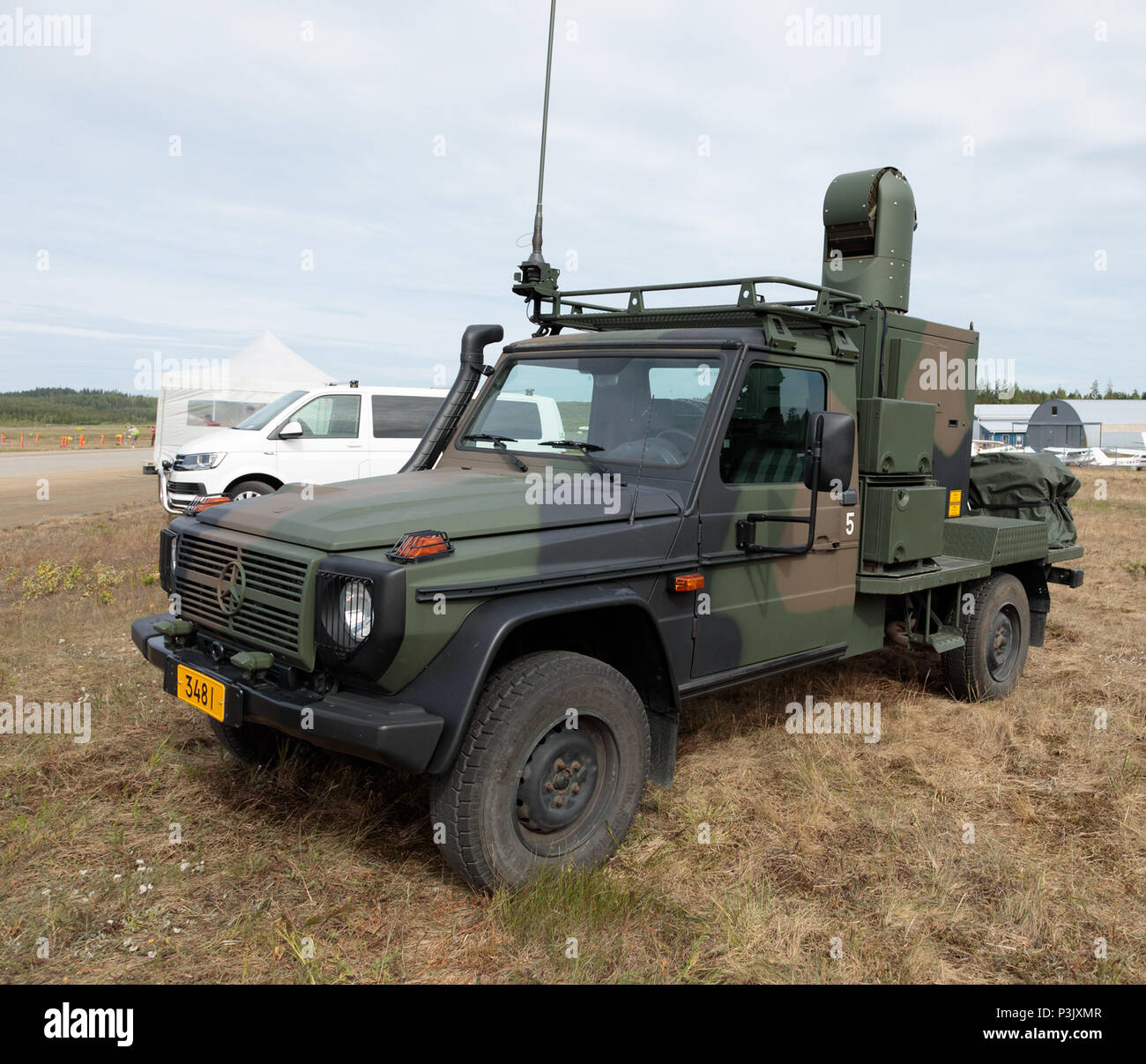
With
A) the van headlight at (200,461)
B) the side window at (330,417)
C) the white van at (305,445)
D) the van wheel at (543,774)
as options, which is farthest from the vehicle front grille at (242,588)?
the side window at (330,417)

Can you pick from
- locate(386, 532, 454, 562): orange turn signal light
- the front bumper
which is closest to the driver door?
locate(386, 532, 454, 562): orange turn signal light

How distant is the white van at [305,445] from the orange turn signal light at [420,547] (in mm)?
7870

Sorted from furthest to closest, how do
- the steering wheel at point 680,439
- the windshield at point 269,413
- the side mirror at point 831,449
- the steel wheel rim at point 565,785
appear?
the windshield at point 269,413, the steering wheel at point 680,439, the side mirror at point 831,449, the steel wheel rim at point 565,785

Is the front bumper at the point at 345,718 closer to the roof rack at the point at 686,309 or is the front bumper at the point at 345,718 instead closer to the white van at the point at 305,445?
the roof rack at the point at 686,309

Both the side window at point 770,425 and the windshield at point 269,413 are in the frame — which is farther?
the windshield at point 269,413

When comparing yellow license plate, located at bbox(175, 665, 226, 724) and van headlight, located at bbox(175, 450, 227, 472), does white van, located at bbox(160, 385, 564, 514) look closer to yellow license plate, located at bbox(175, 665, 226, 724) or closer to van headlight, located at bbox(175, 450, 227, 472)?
van headlight, located at bbox(175, 450, 227, 472)

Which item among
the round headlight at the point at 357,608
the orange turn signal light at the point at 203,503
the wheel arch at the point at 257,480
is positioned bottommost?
the round headlight at the point at 357,608

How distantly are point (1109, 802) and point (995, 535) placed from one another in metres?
1.75

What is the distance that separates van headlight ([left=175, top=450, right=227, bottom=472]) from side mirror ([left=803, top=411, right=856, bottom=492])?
28.3 ft

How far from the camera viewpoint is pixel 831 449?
3643 millimetres

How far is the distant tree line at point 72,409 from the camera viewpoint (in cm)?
6512

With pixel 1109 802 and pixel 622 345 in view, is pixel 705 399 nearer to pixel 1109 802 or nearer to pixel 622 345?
pixel 622 345

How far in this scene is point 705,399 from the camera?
3906mm

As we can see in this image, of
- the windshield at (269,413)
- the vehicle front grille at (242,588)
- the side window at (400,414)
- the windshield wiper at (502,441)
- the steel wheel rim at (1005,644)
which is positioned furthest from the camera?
the side window at (400,414)
